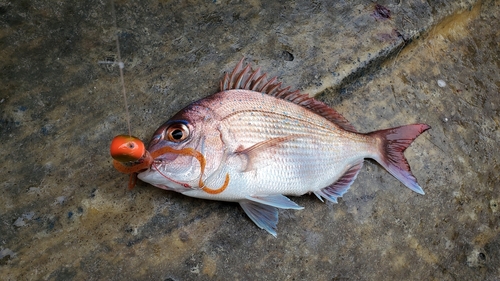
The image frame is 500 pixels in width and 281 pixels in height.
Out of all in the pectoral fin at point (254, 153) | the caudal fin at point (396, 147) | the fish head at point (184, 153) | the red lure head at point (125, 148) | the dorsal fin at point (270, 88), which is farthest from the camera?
the caudal fin at point (396, 147)

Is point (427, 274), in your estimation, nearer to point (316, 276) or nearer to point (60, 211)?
point (316, 276)

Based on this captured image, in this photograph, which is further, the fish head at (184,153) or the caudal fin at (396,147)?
the caudal fin at (396,147)

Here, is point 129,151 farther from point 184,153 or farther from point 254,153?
point 254,153

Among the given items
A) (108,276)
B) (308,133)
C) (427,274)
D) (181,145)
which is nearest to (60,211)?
(108,276)

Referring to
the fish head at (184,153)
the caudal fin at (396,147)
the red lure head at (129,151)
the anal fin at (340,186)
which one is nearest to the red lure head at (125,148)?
the red lure head at (129,151)

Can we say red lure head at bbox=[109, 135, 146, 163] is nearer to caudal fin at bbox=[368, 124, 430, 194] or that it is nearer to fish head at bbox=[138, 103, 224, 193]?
fish head at bbox=[138, 103, 224, 193]

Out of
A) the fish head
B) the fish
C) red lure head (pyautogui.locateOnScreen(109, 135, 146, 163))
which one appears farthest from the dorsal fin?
red lure head (pyautogui.locateOnScreen(109, 135, 146, 163))

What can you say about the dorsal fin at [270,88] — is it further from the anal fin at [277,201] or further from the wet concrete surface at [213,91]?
the anal fin at [277,201]
